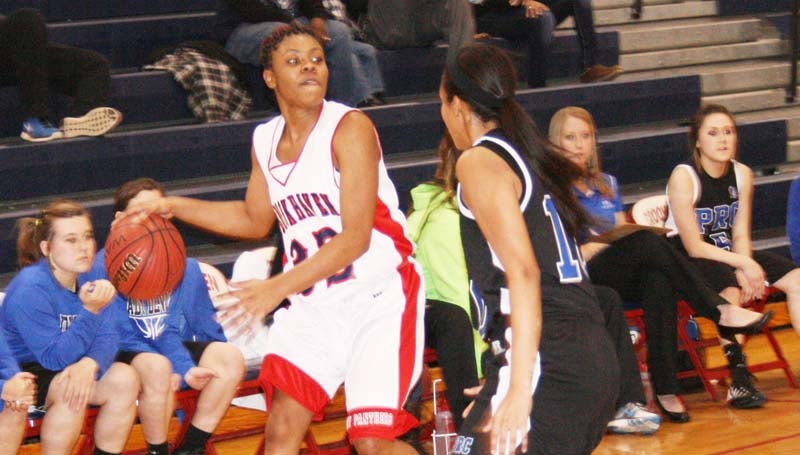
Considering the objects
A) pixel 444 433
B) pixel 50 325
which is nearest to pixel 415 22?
pixel 444 433

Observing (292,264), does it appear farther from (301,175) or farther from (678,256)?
(678,256)

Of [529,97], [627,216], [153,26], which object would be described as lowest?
[627,216]

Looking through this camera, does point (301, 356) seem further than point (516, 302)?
Yes

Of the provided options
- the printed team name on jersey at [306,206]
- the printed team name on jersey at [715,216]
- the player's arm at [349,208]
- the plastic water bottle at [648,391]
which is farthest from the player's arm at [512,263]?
the printed team name on jersey at [715,216]

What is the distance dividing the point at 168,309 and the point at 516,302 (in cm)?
240

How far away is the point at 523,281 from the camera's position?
2.85 metres

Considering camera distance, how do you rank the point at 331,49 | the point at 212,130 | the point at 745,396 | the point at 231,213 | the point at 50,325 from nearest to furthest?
the point at 231,213
the point at 50,325
the point at 745,396
the point at 212,130
the point at 331,49

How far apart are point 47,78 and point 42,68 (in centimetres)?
13

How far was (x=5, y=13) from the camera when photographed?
7141 mm

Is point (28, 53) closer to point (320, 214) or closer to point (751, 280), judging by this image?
point (320, 214)

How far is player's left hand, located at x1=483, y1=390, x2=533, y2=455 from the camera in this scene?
2.79 metres

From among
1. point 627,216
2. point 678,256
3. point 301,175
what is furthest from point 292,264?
point 627,216

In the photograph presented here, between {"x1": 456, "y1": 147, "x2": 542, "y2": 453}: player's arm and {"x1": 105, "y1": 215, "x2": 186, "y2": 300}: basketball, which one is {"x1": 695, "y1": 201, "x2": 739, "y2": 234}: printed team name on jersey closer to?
{"x1": 105, "y1": 215, "x2": 186, "y2": 300}: basketball

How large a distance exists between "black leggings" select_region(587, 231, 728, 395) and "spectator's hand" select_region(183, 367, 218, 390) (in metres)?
1.91
